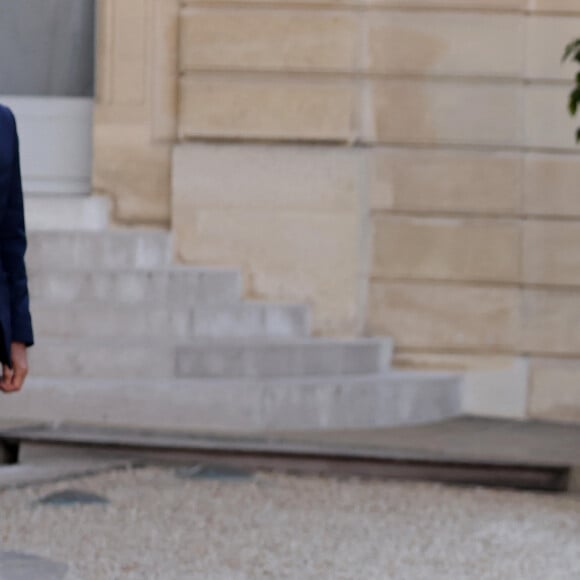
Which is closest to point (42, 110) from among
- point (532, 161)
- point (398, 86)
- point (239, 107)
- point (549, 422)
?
point (239, 107)

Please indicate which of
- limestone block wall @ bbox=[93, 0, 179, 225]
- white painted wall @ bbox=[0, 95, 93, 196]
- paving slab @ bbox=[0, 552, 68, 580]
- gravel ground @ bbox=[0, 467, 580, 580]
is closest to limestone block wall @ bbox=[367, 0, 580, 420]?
limestone block wall @ bbox=[93, 0, 179, 225]

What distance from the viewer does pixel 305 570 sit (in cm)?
459

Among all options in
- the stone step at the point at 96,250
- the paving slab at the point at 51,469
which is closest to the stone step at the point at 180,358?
the stone step at the point at 96,250

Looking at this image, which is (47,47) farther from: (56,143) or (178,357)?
(178,357)

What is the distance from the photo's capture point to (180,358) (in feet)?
26.6

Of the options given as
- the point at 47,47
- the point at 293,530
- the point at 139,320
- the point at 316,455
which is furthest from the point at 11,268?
the point at 47,47

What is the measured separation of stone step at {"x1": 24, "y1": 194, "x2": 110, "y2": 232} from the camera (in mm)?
9227

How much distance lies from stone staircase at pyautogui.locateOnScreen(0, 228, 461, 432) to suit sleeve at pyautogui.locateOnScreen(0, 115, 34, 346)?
461cm

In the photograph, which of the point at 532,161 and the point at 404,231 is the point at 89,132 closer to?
the point at 404,231

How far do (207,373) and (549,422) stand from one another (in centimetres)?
222

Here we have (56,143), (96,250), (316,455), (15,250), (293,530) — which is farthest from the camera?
(56,143)

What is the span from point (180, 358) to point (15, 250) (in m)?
5.07

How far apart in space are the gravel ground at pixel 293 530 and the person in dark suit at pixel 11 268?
4.60 ft

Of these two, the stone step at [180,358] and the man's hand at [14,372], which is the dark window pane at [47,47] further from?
the man's hand at [14,372]
